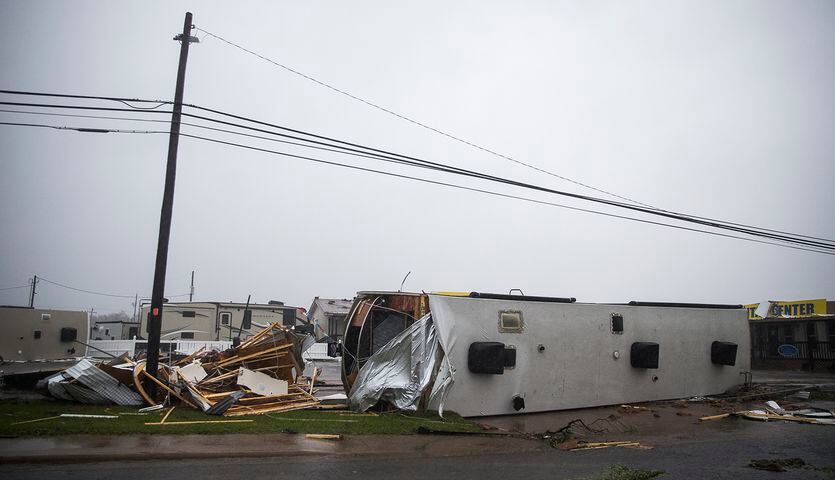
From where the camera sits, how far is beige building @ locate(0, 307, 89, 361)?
22.6 meters

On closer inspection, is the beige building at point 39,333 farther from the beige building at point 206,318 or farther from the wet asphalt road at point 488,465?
the wet asphalt road at point 488,465

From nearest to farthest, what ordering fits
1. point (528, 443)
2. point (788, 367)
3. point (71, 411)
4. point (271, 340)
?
point (528, 443)
point (71, 411)
point (271, 340)
point (788, 367)

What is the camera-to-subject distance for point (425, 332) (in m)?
10.9

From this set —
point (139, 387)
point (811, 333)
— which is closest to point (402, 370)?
point (139, 387)

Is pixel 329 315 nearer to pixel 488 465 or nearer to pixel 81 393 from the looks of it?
pixel 81 393

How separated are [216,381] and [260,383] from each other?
36.3 inches

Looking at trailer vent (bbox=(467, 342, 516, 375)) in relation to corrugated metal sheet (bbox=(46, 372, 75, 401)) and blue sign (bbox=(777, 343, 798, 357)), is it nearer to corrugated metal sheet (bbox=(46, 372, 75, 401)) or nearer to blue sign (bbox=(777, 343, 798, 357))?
corrugated metal sheet (bbox=(46, 372, 75, 401))

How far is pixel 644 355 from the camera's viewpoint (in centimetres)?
1324

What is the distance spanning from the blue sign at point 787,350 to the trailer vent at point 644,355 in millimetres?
17986

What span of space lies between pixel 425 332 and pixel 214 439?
4508 millimetres

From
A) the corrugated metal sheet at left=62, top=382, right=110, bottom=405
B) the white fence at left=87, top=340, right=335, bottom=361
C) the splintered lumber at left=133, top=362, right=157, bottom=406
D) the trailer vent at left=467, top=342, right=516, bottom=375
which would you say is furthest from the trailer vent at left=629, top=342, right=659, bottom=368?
the white fence at left=87, top=340, right=335, bottom=361

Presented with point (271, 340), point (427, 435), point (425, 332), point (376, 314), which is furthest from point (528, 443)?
point (271, 340)

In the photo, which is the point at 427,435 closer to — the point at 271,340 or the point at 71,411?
the point at 271,340

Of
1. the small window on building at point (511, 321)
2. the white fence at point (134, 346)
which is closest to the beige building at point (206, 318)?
the white fence at point (134, 346)
